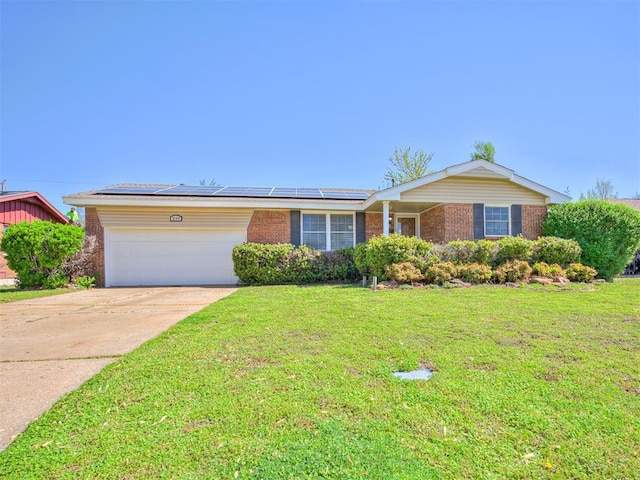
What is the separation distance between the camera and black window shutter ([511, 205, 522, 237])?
38.7 ft

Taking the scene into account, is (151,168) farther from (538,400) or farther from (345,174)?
(538,400)

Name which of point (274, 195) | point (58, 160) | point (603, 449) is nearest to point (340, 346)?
point (603, 449)

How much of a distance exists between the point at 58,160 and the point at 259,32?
2269cm

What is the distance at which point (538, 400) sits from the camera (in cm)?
234

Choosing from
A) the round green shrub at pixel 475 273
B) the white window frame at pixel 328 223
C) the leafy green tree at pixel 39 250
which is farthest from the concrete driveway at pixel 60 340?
the round green shrub at pixel 475 273

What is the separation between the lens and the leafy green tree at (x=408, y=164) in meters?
25.2

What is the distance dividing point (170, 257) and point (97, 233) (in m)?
2.61

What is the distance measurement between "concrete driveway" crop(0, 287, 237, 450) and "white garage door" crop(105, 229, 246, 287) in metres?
3.74

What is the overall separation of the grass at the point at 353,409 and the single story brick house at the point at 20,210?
16.2 metres

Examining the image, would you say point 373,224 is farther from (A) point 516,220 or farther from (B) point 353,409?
(B) point 353,409

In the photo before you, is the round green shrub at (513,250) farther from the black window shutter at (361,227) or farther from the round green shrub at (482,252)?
the black window shutter at (361,227)

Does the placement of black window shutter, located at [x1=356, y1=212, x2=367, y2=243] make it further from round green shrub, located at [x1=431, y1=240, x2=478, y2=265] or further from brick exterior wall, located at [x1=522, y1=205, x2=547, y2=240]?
brick exterior wall, located at [x1=522, y1=205, x2=547, y2=240]

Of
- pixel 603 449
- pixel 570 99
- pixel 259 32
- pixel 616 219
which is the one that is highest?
pixel 259 32

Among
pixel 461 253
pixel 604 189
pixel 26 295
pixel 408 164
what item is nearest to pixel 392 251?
pixel 461 253
